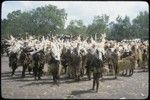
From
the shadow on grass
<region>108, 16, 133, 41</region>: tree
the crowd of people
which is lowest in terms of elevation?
the shadow on grass

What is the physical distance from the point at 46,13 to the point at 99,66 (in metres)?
77.4

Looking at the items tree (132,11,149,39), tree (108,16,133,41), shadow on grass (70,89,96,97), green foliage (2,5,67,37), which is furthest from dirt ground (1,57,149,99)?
green foliage (2,5,67,37)

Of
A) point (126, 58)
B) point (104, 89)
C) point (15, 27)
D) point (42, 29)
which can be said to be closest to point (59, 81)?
point (104, 89)

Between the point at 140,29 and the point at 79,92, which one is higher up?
the point at 140,29

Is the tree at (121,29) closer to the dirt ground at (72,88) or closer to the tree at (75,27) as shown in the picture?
the tree at (75,27)

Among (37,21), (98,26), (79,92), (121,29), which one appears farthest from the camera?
(37,21)

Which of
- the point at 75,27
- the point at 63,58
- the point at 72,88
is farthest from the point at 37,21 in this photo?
the point at 72,88

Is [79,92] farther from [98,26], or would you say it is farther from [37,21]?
[37,21]

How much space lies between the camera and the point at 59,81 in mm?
21219

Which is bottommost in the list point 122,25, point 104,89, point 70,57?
point 104,89

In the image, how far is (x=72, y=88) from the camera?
739 inches

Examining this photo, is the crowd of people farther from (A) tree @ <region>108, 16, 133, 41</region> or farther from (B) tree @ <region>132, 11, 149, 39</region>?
(B) tree @ <region>132, 11, 149, 39</region>

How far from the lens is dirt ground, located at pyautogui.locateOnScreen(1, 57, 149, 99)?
1669 centimetres

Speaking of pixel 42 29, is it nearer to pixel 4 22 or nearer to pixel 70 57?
pixel 4 22
